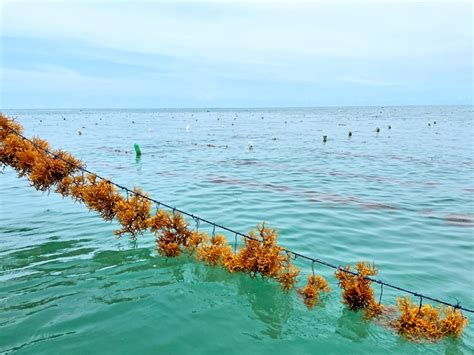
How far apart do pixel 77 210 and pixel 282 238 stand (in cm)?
724

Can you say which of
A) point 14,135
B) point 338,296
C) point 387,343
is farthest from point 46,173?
point 387,343

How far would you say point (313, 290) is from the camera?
6750 mm

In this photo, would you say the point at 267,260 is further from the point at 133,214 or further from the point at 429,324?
the point at 133,214

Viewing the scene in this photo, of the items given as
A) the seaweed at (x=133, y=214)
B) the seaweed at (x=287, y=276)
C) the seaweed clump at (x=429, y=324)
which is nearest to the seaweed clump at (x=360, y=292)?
the seaweed clump at (x=429, y=324)

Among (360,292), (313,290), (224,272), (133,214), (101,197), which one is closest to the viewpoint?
(360,292)

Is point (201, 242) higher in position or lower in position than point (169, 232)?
lower

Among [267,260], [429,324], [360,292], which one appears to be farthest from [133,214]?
[429,324]

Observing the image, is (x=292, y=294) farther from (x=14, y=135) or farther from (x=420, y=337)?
(x=14, y=135)

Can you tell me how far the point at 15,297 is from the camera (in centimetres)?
683

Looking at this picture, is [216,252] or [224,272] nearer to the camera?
[216,252]

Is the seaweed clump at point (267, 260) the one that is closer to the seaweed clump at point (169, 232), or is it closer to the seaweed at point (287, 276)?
the seaweed at point (287, 276)

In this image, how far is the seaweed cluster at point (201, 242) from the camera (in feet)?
18.9

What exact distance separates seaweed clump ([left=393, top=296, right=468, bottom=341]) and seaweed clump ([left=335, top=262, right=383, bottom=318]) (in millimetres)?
552

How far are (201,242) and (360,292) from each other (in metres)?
3.48
